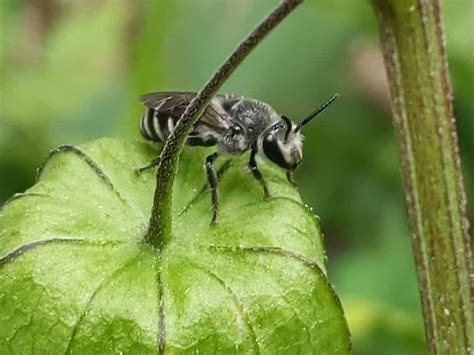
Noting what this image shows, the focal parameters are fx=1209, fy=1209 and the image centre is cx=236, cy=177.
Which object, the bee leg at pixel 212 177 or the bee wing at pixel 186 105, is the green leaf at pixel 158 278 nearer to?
the bee leg at pixel 212 177

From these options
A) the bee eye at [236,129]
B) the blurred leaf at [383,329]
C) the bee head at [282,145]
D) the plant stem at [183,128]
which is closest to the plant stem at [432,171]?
the bee head at [282,145]

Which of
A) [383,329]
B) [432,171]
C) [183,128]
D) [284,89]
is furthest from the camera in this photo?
[284,89]

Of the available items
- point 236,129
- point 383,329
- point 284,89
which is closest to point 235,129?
point 236,129

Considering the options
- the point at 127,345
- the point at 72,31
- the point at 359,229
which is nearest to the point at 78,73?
the point at 72,31

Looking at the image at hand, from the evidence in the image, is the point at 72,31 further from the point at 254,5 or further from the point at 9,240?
the point at 9,240

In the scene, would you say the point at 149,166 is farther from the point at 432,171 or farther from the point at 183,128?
the point at 432,171

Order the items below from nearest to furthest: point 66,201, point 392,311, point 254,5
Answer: point 66,201 < point 392,311 < point 254,5
